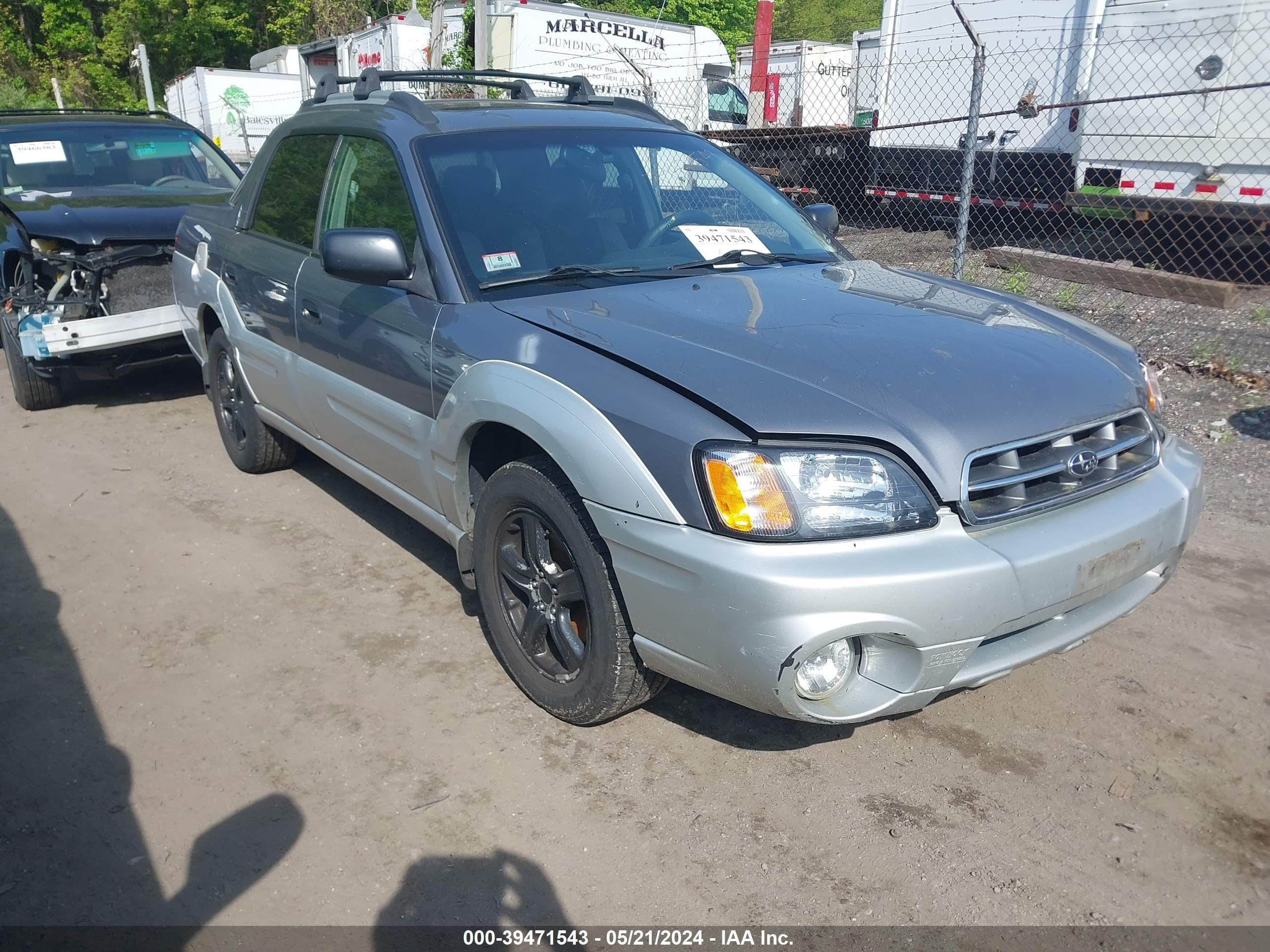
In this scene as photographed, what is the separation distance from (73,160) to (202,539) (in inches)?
164

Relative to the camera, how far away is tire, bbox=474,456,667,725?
2.78 metres

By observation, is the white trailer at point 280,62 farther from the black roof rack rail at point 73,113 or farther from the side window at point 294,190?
the side window at point 294,190

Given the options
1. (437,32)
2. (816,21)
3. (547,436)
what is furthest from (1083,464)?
(816,21)

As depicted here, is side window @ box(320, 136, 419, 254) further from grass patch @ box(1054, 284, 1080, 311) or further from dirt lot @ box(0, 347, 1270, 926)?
grass patch @ box(1054, 284, 1080, 311)

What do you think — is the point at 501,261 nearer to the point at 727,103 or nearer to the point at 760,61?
the point at 727,103

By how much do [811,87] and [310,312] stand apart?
19242mm

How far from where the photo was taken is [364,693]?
11.1 ft

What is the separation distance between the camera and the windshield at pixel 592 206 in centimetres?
340

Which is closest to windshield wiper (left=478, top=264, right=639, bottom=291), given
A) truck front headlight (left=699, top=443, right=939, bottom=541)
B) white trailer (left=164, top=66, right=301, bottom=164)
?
truck front headlight (left=699, top=443, right=939, bottom=541)

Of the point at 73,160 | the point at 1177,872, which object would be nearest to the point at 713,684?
the point at 1177,872

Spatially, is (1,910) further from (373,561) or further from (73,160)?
(73,160)

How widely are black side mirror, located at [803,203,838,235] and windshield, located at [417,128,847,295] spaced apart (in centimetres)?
19

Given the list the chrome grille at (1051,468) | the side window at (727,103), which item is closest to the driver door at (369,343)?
the chrome grille at (1051,468)

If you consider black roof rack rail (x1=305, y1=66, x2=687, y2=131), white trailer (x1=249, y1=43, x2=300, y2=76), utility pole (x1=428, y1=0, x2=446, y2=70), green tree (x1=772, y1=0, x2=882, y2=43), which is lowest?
black roof rack rail (x1=305, y1=66, x2=687, y2=131)
